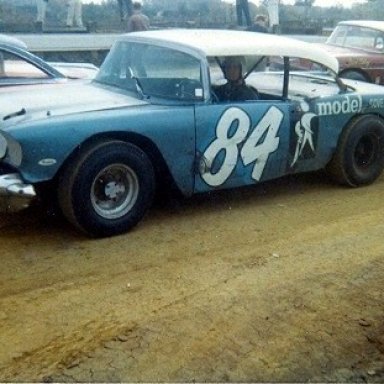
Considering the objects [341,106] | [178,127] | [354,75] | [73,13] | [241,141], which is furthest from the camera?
[73,13]

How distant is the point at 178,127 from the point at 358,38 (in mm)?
7435

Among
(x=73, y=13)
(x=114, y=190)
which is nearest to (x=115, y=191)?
(x=114, y=190)

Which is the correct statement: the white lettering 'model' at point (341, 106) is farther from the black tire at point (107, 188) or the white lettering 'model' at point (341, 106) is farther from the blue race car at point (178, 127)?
the black tire at point (107, 188)

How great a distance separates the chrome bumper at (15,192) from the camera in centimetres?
420

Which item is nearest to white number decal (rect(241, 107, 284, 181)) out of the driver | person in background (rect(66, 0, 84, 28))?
the driver

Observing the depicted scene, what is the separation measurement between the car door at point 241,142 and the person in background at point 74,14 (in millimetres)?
10582

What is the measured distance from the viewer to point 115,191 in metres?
4.72

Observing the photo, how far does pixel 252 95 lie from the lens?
18.1 ft

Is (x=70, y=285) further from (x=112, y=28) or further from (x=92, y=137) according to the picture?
(x=112, y=28)

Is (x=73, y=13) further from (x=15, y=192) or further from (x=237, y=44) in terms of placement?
(x=15, y=192)

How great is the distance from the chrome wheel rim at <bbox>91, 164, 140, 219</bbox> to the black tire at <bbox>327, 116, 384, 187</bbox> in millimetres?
2321

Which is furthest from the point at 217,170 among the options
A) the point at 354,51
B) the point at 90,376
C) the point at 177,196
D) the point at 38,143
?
the point at 354,51

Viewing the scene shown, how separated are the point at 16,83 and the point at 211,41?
2.57m

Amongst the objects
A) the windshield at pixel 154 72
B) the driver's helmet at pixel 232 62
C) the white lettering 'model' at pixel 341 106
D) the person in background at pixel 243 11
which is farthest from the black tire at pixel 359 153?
the person in background at pixel 243 11
